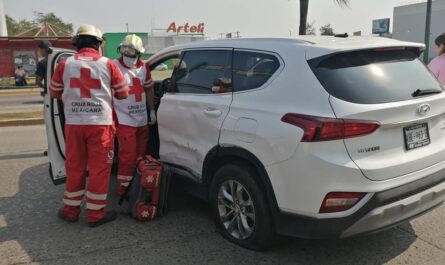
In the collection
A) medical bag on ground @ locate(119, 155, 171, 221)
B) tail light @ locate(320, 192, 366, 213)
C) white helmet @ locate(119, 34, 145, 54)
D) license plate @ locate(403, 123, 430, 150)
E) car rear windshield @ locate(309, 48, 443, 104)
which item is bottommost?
medical bag on ground @ locate(119, 155, 171, 221)

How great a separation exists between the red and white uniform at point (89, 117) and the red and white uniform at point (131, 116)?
0.37 metres

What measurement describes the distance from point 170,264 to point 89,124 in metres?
1.52

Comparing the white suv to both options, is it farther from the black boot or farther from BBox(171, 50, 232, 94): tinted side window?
the black boot

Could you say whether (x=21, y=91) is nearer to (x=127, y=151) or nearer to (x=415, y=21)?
(x=127, y=151)

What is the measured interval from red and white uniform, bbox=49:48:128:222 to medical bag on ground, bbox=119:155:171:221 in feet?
1.08

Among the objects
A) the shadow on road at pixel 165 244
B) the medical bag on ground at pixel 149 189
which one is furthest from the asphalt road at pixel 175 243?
the medical bag on ground at pixel 149 189

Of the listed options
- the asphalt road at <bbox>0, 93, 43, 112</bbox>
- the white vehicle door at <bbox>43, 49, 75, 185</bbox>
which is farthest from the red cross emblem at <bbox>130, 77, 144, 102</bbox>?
the asphalt road at <bbox>0, 93, 43, 112</bbox>

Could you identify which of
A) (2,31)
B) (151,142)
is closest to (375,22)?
(2,31)

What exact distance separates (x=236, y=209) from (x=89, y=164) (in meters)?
1.51

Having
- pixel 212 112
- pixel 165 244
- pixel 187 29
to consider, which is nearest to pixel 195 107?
pixel 212 112

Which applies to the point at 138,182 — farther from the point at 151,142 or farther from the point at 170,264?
the point at 170,264

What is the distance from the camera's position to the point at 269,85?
11.6 ft

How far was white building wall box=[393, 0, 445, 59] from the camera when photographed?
7031 centimetres

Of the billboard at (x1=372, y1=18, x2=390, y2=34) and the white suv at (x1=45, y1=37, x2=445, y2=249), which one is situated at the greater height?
the billboard at (x1=372, y1=18, x2=390, y2=34)
